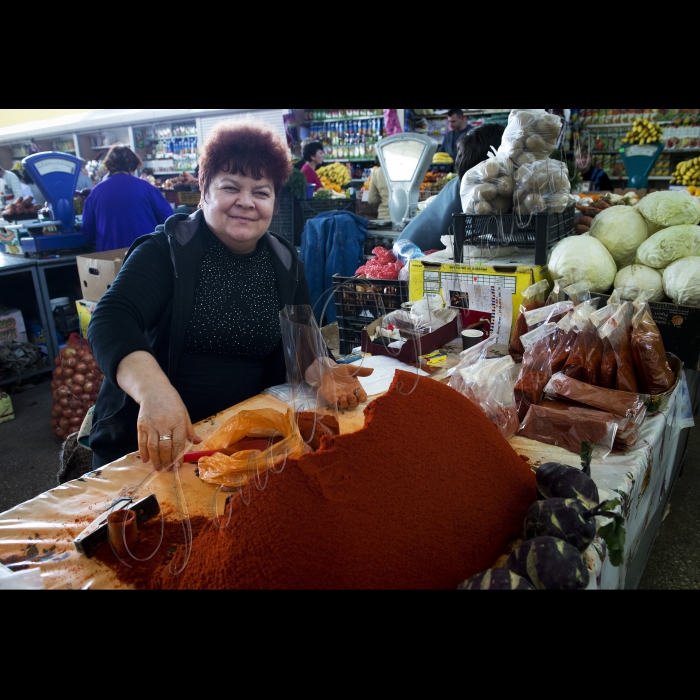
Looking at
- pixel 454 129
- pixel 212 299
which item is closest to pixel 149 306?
pixel 212 299

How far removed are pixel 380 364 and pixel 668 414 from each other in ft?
2.92

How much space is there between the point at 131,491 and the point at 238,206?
872mm

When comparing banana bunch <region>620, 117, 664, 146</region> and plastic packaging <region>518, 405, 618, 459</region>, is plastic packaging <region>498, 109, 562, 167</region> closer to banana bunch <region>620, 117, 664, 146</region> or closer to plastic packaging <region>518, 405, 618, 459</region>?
plastic packaging <region>518, 405, 618, 459</region>

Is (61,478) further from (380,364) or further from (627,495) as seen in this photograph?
(627,495)

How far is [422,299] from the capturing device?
2.11m

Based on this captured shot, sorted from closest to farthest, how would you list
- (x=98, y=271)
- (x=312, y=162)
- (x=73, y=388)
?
(x=73, y=388), (x=98, y=271), (x=312, y=162)

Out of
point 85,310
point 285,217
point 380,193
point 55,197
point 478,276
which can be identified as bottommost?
point 85,310

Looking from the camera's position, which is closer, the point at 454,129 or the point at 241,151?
the point at 241,151

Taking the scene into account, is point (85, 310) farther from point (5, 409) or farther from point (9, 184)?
point (9, 184)

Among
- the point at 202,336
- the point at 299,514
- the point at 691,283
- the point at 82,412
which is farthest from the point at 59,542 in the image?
the point at 82,412

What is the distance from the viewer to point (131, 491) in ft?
3.73

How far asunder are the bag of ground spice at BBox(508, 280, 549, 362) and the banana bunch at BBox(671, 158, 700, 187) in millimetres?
5364

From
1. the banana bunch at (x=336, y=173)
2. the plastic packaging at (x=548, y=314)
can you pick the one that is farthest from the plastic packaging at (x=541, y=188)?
the banana bunch at (x=336, y=173)

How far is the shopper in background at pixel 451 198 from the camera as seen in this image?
259 centimetres
